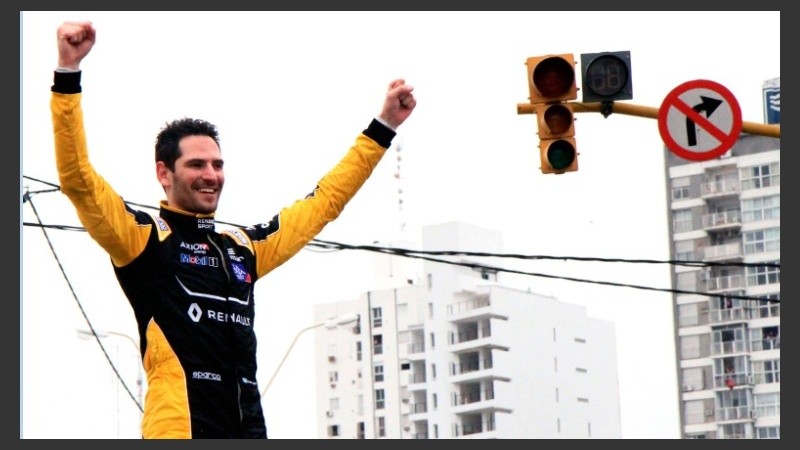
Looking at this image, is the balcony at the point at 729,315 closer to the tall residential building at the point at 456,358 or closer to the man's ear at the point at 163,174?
the tall residential building at the point at 456,358

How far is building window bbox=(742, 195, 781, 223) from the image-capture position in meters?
105

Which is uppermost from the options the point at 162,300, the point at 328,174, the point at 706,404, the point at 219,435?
the point at 706,404

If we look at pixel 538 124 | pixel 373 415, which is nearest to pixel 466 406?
pixel 373 415

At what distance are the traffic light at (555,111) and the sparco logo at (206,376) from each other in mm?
7177

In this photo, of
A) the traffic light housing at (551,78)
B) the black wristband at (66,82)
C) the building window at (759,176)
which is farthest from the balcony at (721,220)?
the black wristband at (66,82)

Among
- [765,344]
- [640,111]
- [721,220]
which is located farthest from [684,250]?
[640,111]

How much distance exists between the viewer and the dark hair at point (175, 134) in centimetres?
821

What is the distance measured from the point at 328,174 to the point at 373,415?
11714 cm

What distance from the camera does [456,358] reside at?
120312mm

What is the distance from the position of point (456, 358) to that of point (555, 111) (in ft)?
347

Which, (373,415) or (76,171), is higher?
(373,415)

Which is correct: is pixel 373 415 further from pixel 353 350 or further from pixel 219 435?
pixel 219 435

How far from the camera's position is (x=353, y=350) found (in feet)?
419

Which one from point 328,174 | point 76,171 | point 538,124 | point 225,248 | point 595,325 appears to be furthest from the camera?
point 595,325
